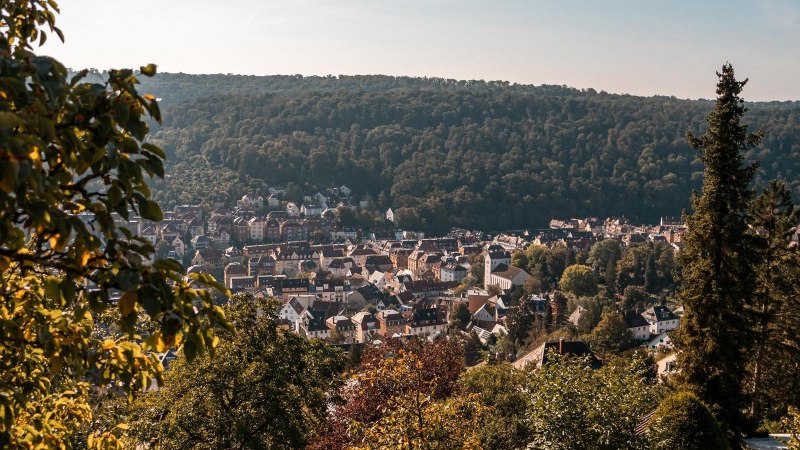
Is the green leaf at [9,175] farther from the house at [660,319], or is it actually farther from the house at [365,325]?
the house at [660,319]

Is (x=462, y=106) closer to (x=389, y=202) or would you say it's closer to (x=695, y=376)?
(x=389, y=202)

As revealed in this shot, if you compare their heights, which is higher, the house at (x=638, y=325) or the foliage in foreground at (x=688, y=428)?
the foliage in foreground at (x=688, y=428)

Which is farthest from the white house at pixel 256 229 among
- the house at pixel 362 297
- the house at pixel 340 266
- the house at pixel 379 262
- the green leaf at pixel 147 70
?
the green leaf at pixel 147 70

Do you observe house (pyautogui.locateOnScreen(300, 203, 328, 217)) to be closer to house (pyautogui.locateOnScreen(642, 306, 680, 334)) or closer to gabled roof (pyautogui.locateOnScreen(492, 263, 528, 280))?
gabled roof (pyautogui.locateOnScreen(492, 263, 528, 280))

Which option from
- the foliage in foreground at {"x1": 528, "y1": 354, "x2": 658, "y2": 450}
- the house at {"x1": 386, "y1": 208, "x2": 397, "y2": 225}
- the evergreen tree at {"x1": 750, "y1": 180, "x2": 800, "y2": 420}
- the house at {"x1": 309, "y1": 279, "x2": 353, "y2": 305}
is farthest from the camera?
the house at {"x1": 386, "y1": 208, "x2": 397, "y2": 225}

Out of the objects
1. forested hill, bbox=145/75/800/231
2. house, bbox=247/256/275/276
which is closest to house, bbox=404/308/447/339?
house, bbox=247/256/275/276

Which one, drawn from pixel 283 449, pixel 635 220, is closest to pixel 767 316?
pixel 283 449
